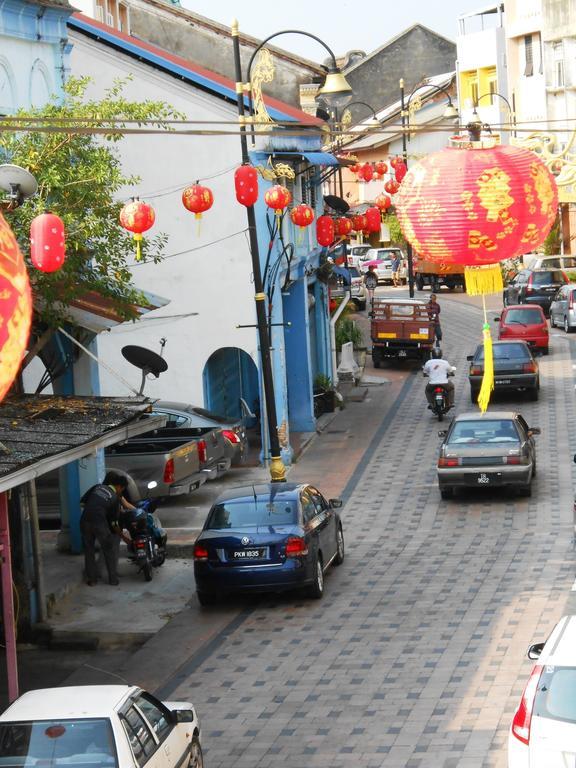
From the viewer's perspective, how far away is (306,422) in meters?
32.3

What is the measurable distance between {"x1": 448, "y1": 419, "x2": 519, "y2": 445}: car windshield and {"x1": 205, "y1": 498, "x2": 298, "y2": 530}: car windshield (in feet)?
21.3

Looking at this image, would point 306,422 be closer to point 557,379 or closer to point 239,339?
point 239,339

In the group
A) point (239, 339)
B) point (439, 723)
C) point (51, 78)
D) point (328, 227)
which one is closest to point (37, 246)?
point (439, 723)

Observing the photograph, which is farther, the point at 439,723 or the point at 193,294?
the point at 193,294

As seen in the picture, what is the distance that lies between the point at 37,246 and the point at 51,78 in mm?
11348

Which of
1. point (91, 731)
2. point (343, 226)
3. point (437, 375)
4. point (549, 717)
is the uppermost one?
point (343, 226)

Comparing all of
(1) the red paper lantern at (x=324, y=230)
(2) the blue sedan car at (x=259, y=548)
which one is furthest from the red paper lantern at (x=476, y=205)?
(1) the red paper lantern at (x=324, y=230)

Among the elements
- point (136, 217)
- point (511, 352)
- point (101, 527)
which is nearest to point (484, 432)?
point (101, 527)

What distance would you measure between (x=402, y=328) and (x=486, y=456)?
52.8ft

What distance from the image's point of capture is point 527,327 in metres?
40.8

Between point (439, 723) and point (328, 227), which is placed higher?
point (328, 227)

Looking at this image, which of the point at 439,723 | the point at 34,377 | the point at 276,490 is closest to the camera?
the point at 439,723

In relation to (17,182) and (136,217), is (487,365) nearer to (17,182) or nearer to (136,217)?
A: (17,182)

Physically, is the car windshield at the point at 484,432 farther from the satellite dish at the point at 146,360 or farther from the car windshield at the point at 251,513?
the satellite dish at the point at 146,360
